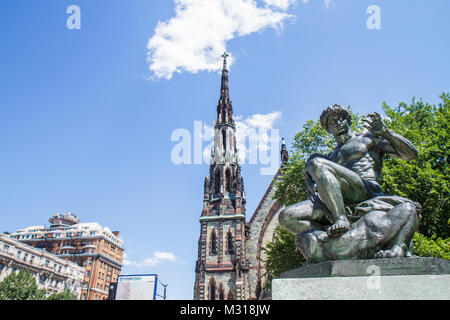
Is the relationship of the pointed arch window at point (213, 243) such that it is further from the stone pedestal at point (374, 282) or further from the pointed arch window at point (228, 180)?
the stone pedestal at point (374, 282)

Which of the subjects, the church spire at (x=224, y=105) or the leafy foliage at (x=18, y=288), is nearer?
the leafy foliage at (x=18, y=288)

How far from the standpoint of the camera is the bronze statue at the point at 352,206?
11.1 feet

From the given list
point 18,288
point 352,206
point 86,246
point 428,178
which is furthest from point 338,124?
point 86,246

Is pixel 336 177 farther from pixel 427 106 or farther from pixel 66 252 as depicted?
pixel 66 252

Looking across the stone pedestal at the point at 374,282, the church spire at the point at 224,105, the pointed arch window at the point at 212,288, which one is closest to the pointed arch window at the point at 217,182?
the church spire at the point at 224,105

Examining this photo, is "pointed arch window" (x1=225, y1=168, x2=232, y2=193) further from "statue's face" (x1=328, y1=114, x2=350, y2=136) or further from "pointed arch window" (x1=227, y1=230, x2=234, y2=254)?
"statue's face" (x1=328, y1=114, x2=350, y2=136)

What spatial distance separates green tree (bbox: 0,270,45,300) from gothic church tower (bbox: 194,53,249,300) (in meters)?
22.0

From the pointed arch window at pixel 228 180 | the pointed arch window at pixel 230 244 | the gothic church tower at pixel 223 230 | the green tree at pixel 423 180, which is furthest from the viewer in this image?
the pointed arch window at pixel 228 180

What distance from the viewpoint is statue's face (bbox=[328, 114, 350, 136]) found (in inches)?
173

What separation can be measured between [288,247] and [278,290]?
14.2 meters

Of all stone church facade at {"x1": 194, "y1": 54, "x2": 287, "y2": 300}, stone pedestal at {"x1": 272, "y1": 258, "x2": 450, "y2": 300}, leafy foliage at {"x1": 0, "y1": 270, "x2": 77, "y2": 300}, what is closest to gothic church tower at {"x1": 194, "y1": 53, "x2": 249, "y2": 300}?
stone church facade at {"x1": 194, "y1": 54, "x2": 287, "y2": 300}

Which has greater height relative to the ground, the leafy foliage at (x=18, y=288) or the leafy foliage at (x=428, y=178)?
the leafy foliage at (x=428, y=178)

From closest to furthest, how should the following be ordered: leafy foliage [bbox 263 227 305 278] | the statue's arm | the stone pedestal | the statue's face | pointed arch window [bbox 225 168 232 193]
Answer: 1. the stone pedestal
2. the statue's arm
3. the statue's face
4. leafy foliage [bbox 263 227 305 278]
5. pointed arch window [bbox 225 168 232 193]

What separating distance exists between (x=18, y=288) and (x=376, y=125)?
4588 centimetres
